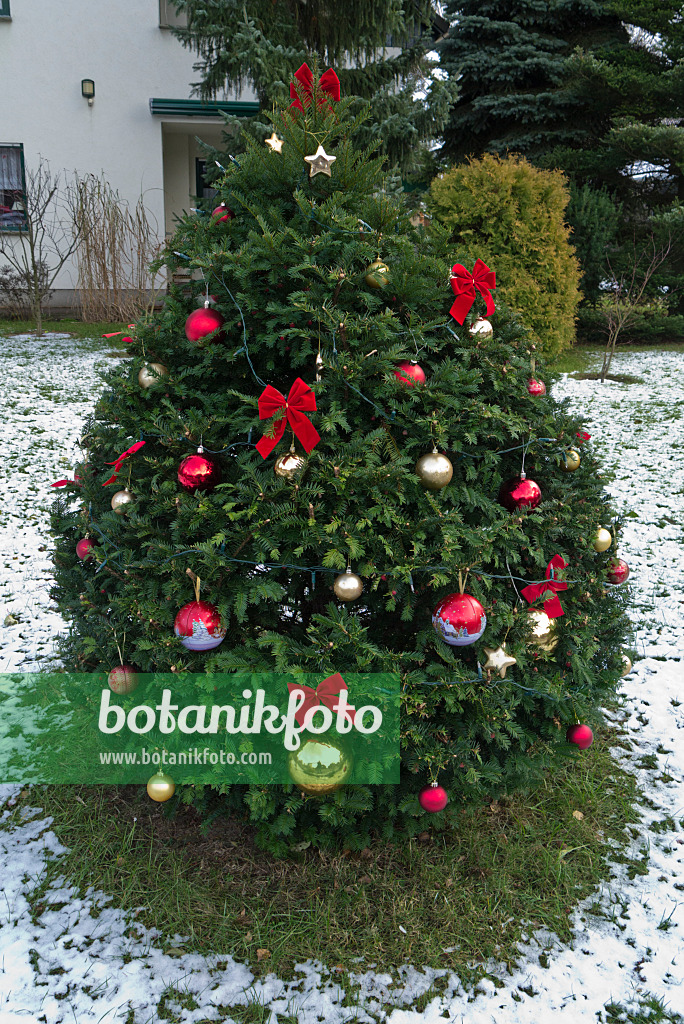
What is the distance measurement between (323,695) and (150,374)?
1.14 m

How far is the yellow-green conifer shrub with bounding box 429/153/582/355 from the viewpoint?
8.70m

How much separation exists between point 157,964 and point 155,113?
13876 millimetres

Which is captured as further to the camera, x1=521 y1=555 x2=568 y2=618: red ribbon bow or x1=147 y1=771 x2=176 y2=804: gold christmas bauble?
x1=521 y1=555 x2=568 y2=618: red ribbon bow

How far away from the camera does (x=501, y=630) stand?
2055 mm

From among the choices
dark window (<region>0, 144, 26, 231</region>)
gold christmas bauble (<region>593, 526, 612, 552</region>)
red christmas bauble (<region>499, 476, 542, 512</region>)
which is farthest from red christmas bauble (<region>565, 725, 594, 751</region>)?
dark window (<region>0, 144, 26, 231</region>)

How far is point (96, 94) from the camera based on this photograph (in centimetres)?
1261

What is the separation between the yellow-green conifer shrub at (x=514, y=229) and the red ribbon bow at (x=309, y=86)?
6.52 metres

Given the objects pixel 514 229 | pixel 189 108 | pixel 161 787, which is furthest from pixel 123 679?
pixel 189 108

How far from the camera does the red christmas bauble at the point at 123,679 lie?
209 cm

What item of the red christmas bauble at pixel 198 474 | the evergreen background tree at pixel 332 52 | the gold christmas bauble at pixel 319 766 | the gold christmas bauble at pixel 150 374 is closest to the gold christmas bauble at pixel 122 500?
the red christmas bauble at pixel 198 474

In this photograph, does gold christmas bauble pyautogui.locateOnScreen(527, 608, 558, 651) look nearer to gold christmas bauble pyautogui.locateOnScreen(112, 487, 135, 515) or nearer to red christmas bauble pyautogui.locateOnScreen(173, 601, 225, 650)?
red christmas bauble pyautogui.locateOnScreen(173, 601, 225, 650)

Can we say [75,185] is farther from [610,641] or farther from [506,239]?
[610,641]

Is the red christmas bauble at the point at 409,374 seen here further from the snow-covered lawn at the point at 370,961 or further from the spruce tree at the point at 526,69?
the spruce tree at the point at 526,69

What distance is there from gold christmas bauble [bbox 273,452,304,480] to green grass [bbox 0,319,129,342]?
992 centimetres
